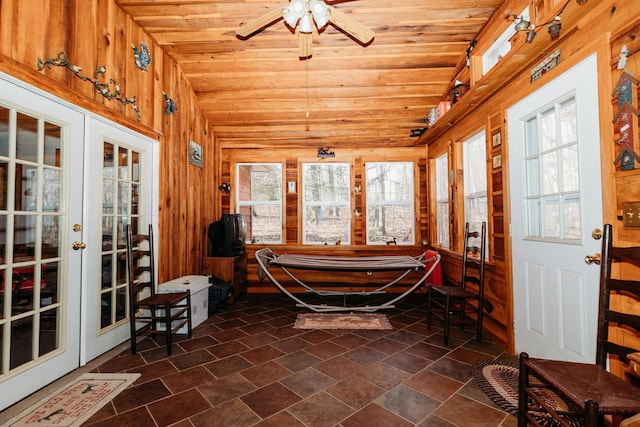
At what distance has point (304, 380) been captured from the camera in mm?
2133

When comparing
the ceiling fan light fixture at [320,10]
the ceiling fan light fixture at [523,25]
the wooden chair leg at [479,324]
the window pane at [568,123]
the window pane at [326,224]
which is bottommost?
the wooden chair leg at [479,324]

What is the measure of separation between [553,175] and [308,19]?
2099mm

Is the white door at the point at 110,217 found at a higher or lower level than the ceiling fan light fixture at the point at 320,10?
lower

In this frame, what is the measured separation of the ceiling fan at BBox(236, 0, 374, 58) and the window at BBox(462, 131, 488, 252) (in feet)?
5.83

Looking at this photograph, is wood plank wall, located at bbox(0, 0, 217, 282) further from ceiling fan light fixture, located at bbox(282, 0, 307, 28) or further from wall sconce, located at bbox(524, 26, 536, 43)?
wall sconce, located at bbox(524, 26, 536, 43)

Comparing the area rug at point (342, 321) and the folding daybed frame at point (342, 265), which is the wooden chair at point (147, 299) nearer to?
the folding daybed frame at point (342, 265)

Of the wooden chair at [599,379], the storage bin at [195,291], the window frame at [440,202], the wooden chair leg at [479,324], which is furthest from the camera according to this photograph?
the window frame at [440,202]

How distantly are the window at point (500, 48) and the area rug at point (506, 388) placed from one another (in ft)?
8.57

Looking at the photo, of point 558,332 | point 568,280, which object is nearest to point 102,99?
point 568,280

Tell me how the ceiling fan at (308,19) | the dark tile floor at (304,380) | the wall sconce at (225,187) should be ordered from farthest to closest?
the wall sconce at (225,187) → the ceiling fan at (308,19) → the dark tile floor at (304,380)

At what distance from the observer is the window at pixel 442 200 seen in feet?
13.8

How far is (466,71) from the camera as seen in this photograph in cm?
331

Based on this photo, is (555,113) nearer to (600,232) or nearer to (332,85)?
(600,232)

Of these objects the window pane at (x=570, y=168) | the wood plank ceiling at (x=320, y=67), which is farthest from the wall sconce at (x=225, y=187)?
the window pane at (x=570, y=168)
